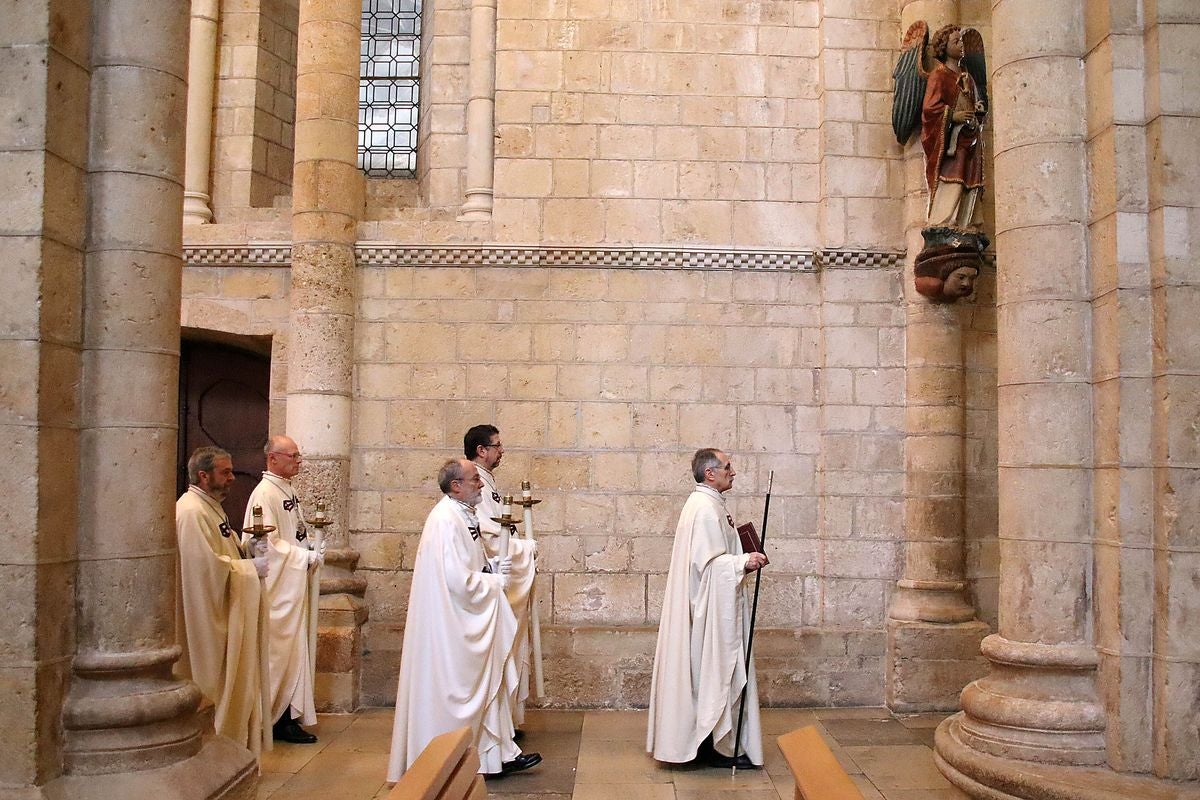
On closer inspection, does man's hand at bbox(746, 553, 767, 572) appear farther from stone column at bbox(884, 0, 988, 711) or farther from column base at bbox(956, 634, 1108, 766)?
stone column at bbox(884, 0, 988, 711)

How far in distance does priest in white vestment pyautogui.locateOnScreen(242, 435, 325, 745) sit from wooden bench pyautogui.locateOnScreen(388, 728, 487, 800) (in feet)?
10.4

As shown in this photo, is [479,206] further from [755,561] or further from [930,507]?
[930,507]

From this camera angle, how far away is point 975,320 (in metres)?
7.47

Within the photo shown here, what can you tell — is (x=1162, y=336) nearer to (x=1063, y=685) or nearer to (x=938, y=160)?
(x=1063, y=685)

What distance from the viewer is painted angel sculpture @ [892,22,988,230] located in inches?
277

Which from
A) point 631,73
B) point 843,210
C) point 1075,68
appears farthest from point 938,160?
point 1075,68

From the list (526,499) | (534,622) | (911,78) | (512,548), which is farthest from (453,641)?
(911,78)

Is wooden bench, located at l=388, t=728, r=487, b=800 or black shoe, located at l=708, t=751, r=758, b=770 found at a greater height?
wooden bench, located at l=388, t=728, r=487, b=800

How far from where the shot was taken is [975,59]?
7.21 meters

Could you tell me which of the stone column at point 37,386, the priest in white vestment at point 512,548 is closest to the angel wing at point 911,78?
the priest in white vestment at point 512,548

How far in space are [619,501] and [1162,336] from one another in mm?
4009

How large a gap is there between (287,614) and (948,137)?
4939 millimetres

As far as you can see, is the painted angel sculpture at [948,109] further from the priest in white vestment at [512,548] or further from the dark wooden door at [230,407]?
the dark wooden door at [230,407]

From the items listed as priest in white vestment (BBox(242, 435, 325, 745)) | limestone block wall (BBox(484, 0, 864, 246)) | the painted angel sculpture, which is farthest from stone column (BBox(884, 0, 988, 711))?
priest in white vestment (BBox(242, 435, 325, 745))
